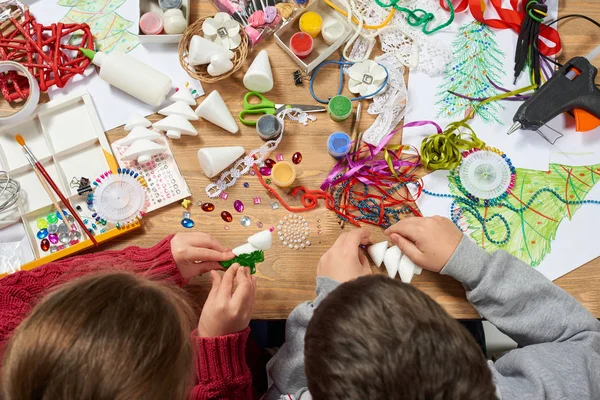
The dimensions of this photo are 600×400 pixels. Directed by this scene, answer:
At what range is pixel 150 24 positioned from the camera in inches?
40.7

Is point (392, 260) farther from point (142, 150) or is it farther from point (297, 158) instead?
point (142, 150)

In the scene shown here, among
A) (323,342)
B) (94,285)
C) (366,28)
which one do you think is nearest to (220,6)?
(366,28)

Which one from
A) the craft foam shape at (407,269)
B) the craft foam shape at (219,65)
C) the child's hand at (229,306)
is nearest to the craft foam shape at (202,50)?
the craft foam shape at (219,65)

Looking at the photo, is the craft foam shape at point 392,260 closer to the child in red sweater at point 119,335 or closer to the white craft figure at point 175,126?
the child in red sweater at point 119,335

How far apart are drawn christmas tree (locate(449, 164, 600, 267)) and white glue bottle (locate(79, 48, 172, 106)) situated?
0.67m

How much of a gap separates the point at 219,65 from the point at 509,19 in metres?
0.68

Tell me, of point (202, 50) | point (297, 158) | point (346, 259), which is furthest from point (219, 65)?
point (346, 259)

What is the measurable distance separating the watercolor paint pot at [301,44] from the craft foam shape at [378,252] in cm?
46

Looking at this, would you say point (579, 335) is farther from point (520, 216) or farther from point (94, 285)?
point (94, 285)

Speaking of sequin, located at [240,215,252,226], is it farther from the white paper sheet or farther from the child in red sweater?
the white paper sheet

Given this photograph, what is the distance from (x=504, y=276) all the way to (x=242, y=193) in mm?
558

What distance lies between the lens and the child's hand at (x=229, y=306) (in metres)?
0.84

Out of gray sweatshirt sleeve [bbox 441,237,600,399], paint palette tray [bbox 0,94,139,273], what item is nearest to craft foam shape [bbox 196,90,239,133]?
paint palette tray [bbox 0,94,139,273]

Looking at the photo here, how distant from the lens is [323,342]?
2.06ft
